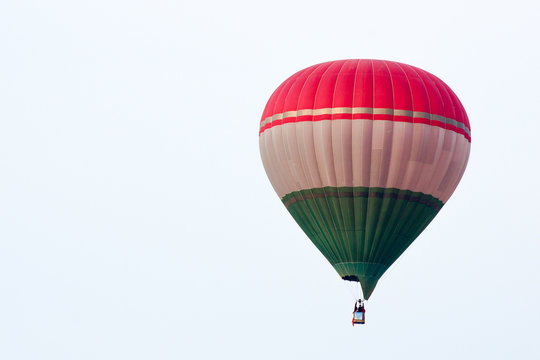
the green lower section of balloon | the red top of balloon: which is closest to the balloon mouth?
the green lower section of balloon

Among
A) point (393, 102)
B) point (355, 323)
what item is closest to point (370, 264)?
point (355, 323)

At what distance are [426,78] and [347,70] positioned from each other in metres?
2.31

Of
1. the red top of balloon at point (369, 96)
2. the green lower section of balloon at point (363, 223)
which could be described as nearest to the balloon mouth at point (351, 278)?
the green lower section of balloon at point (363, 223)

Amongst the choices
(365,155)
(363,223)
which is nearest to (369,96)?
(365,155)

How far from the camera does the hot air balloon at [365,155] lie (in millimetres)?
47062

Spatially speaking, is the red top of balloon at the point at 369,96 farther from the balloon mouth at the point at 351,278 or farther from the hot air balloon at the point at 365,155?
the balloon mouth at the point at 351,278

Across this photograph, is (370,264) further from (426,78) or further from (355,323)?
(426,78)

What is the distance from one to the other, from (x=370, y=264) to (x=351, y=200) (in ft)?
6.40

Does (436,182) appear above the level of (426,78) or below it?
below

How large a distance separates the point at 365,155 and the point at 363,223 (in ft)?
6.49

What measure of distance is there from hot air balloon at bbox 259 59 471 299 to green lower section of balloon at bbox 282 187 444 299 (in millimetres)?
28

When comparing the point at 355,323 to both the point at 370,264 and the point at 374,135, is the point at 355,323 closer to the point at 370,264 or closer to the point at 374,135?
the point at 370,264

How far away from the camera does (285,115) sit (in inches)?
1892

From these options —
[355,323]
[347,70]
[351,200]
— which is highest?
[347,70]
